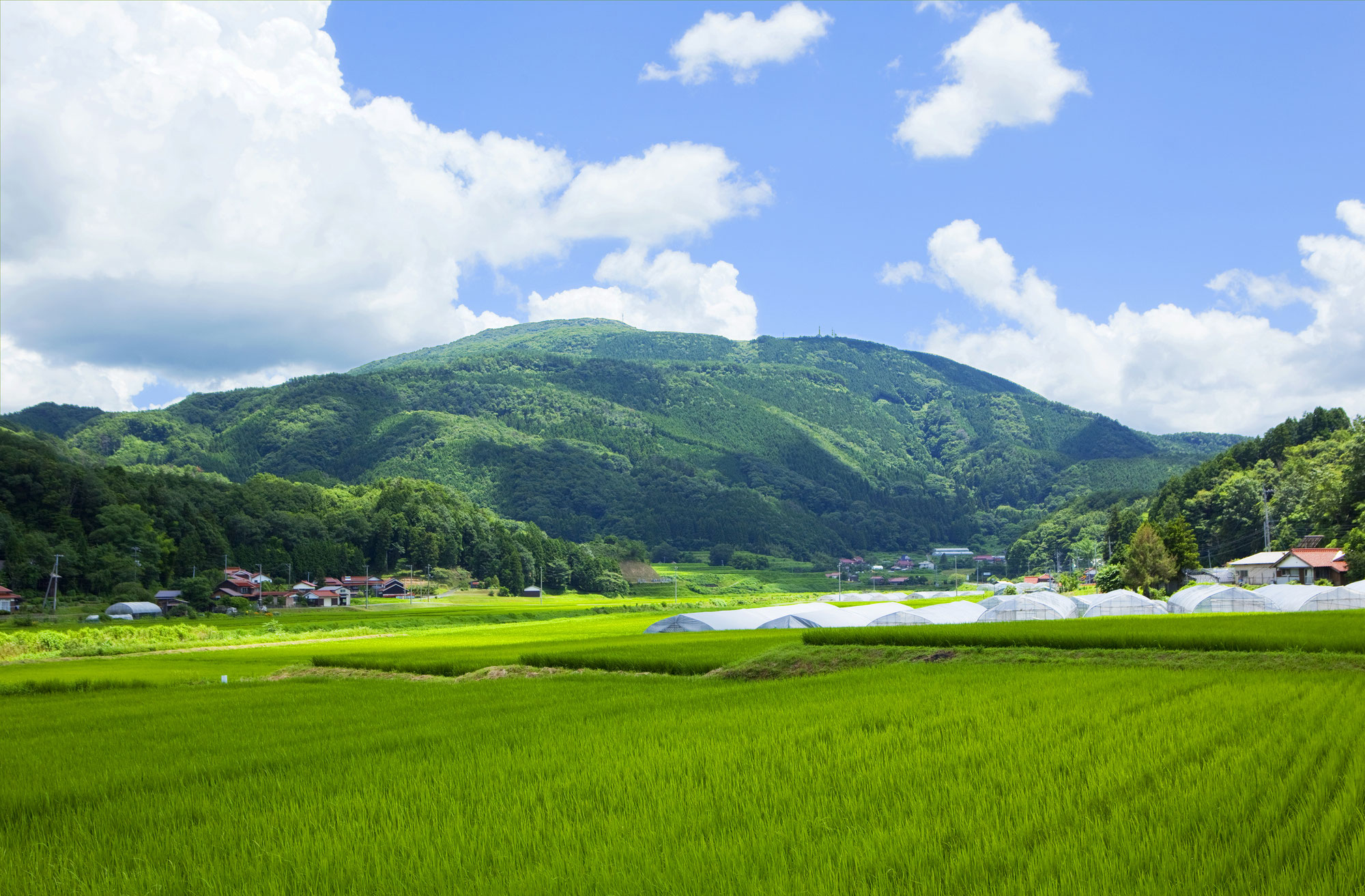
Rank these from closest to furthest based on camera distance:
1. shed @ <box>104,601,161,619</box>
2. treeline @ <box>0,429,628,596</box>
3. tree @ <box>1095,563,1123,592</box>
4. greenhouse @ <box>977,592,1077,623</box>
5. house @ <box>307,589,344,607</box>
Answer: greenhouse @ <box>977,592,1077,623</box>
shed @ <box>104,601,161,619</box>
treeline @ <box>0,429,628,596</box>
tree @ <box>1095,563,1123,592</box>
house @ <box>307,589,344,607</box>

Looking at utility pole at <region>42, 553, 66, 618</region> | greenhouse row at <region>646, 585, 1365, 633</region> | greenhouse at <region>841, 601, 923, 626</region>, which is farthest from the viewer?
utility pole at <region>42, 553, 66, 618</region>

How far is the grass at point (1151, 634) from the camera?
20.9m

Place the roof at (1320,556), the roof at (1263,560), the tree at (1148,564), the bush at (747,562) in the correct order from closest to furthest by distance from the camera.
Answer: the roof at (1320,556), the roof at (1263,560), the tree at (1148,564), the bush at (747,562)

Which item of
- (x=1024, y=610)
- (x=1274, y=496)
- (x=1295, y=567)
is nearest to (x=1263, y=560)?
(x=1295, y=567)

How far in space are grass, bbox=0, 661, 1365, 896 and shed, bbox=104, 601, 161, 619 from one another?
2299 inches

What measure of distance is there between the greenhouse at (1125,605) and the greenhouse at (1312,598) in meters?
5.44

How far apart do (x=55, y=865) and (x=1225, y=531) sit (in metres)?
98.9

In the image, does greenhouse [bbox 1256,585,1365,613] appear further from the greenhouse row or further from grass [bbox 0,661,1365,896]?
grass [bbox 0,661,1365,896]

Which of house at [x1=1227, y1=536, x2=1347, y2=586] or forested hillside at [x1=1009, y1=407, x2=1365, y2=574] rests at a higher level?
forested hillside at [x1=1009, y1=407, x2=1365, y2=574]

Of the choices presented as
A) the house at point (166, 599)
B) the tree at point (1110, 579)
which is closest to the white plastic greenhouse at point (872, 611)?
the tree at point (1110, 579)

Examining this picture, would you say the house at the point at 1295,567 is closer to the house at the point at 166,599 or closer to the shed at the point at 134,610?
the shed at the point at 134,610

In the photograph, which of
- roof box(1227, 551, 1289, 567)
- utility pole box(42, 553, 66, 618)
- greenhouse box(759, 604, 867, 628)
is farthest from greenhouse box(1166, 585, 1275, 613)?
utility pole box(42, 553, 66, 618)

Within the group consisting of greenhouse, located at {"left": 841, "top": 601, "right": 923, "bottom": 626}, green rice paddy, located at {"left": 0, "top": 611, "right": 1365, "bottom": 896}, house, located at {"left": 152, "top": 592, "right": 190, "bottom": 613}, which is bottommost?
greenhouse, located at {"left": 841, "top": 601, "right": 923, "bottom": 626}

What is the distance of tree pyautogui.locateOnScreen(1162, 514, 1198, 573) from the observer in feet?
225
